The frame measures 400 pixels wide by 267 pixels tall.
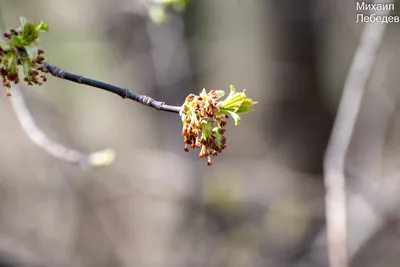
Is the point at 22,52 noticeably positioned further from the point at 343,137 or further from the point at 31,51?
the point at 343,137

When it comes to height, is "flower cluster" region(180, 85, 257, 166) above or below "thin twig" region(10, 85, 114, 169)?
below

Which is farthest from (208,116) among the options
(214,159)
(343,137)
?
(214,159)

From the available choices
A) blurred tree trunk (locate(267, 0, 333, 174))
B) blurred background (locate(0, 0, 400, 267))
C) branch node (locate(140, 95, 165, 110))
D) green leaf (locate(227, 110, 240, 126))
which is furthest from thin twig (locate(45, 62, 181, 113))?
blurred tree trunk (locate(267, 0, 333, 174))

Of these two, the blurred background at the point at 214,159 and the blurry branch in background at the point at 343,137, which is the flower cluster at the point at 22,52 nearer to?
the blurry branch in background at the point at 343,137

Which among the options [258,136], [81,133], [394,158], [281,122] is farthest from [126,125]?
[394,158]

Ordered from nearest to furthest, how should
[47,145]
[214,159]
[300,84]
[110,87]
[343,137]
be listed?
1. [110,87]
2. [47,145]
3. [343,137]
4. [300,84]
5. [214,159]

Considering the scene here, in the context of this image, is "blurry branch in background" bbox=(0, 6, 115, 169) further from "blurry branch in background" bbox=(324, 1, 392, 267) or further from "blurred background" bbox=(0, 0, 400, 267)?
"blurred background" bbox=(0, 0, 400, 267)
